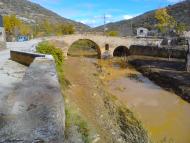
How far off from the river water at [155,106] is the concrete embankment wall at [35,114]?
8.06 meters

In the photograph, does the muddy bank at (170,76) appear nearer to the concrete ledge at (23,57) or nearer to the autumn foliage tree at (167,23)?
the concrete ledge at (23,57)

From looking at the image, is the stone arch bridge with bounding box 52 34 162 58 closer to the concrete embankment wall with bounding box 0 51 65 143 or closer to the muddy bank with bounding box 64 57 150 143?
the muddy bank with bounding box 64 57 150 143

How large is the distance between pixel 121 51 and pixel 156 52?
713 centimetres

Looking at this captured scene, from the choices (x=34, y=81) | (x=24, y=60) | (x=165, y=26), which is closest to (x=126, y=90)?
(x=24, y=60)

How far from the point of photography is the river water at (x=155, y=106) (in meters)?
17.0

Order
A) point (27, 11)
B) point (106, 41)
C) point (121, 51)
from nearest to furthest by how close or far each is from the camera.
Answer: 1. point (106, 41)
2. point (121, 51)
3. point (27, 11)

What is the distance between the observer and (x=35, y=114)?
636 cm

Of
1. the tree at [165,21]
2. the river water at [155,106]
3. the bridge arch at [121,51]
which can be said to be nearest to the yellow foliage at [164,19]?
the tree at [165,21]

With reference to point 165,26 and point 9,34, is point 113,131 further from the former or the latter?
point 165,26

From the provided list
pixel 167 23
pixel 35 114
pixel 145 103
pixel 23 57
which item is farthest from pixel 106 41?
pixel 35 114

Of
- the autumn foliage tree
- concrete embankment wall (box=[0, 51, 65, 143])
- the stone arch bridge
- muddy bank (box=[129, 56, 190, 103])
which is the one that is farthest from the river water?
the autumn foliage tree

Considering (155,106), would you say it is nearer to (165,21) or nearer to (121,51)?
(121,51)

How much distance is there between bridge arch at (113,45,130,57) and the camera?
54.8 m

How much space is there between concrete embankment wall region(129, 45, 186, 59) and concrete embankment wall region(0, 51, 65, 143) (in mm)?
39211
